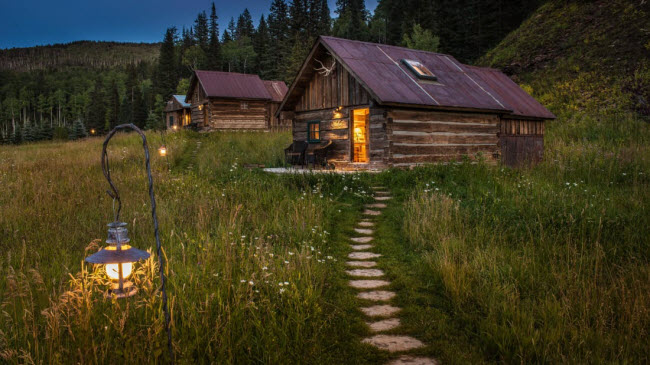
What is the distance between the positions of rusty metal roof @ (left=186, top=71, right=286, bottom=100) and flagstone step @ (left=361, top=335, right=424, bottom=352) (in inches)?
1241

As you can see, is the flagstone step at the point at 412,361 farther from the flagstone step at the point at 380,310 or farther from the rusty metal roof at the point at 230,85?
the rusty metal roof at the point at 230,85

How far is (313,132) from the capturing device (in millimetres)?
18953

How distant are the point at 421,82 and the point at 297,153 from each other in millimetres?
6047

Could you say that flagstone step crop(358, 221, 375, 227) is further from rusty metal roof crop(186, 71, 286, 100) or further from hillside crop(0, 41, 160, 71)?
hillside crop(0, 41, 160, 71)

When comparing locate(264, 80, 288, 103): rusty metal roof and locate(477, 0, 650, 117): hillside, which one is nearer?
locate(477, 0, 650, 117): hillside

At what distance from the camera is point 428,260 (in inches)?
249

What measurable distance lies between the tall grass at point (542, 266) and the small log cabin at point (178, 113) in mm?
36096

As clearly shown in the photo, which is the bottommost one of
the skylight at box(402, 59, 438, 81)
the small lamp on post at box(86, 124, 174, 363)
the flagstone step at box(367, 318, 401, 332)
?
the flagstone step at box(367, 318, 401, 332)

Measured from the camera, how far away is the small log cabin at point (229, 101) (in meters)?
34.3

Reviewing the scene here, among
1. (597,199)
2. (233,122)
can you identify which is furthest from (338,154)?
(233,122)

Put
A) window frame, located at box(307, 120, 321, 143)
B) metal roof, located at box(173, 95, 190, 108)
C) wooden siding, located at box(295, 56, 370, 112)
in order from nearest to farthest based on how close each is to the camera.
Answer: wooden siding, located at box(295, 56, 370, 112)
window frame, located at box(307, 120, 321, 143)
metal roof, located at box(173, 95, 190, 108)

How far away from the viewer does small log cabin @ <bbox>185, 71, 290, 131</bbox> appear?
3431 centimetres

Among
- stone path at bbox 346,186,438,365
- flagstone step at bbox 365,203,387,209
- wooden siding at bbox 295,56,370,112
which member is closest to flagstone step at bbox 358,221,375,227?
stone path at bbox 346,186,438,365

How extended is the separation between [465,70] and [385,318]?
→ 57.9 feet
